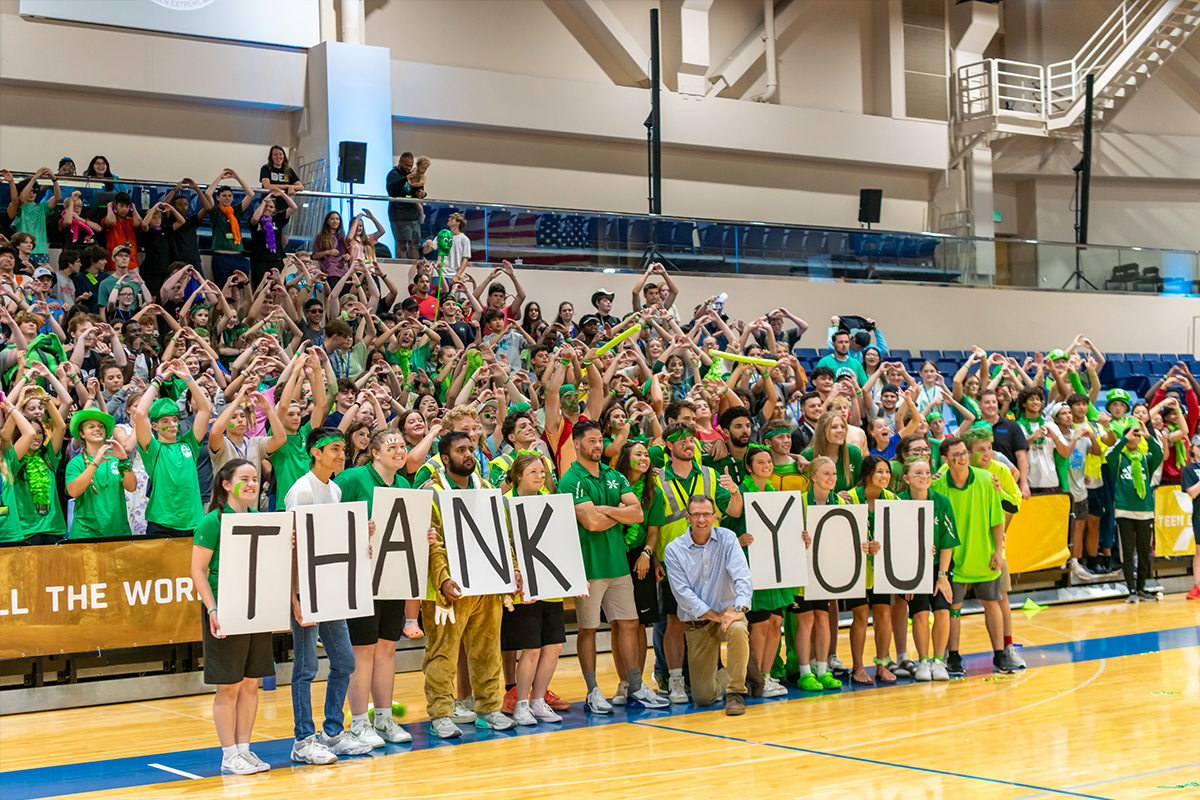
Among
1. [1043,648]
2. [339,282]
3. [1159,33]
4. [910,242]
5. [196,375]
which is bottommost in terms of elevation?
[1043,648]

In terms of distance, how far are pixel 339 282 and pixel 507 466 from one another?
5529 mm

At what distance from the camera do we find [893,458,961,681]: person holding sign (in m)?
9.21

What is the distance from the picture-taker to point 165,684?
948cm

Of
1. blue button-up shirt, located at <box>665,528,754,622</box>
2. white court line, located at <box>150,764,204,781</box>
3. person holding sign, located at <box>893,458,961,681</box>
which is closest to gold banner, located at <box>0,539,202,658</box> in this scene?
white court line, located at <box>150,764,204,781</box>

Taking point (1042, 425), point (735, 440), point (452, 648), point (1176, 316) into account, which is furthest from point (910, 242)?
point (452, 648)

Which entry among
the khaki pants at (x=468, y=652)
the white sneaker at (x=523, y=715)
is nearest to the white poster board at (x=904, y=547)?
the white sneaker at (x=523, y=715)

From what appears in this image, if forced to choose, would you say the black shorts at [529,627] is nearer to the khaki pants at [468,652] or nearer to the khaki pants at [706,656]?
the khaki pants at [468,652]

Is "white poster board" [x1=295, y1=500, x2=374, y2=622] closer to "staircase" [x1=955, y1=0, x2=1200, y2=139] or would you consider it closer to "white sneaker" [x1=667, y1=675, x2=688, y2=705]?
"white sneaker" [x1=667, y1=675, x2=688, y2=705]

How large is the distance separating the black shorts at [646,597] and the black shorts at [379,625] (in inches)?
68.3

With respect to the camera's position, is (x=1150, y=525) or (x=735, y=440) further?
(x=1150, y=525)

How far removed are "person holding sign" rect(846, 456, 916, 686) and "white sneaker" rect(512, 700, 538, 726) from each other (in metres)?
2.62

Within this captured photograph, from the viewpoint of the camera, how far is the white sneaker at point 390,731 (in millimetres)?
7508

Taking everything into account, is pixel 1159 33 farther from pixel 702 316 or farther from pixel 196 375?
pixel 196 375

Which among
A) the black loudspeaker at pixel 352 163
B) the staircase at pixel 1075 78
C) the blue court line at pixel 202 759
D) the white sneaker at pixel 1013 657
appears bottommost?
the blue court line at pixel 202 759
